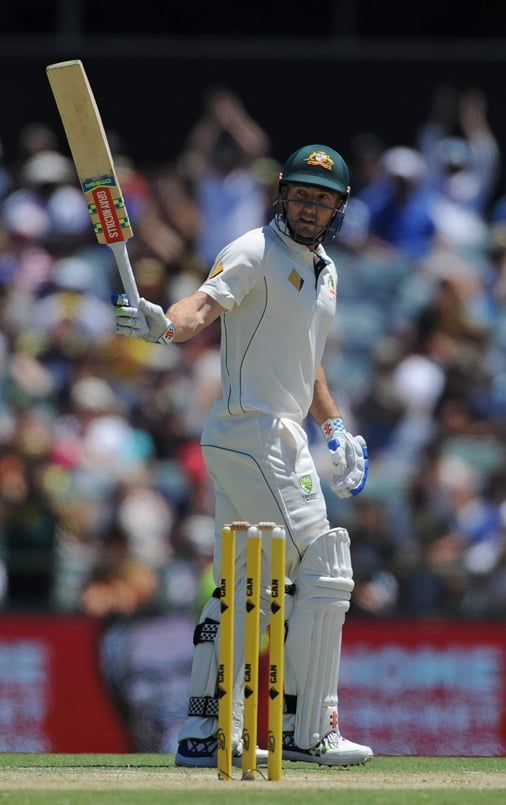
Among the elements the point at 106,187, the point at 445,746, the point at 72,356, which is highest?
the point at 106,187

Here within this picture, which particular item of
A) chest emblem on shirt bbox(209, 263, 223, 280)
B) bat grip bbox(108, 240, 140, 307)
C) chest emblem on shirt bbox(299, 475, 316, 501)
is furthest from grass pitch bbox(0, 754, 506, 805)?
chest emblem on shirt bbox(209, 263, 223, 280)

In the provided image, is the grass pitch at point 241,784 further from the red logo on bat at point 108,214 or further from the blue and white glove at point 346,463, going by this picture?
the red logo on bat at point 108,214

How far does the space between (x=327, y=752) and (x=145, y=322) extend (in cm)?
149

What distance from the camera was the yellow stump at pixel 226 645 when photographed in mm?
4668

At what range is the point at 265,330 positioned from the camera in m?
5.25

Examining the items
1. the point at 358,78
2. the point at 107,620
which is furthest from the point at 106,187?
the point at 358,78

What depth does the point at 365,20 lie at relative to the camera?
40.0 feet

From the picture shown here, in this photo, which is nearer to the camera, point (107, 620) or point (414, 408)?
point (107, 620)

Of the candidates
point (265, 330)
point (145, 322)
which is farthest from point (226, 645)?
point (265, 330)

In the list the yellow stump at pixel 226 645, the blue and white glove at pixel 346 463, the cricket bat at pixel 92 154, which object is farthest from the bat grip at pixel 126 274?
the blue and white glove at pixel 346 463

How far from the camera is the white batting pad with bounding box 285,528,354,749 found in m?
5.15

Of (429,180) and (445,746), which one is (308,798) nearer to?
(445,746)

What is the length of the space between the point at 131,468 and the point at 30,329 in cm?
142

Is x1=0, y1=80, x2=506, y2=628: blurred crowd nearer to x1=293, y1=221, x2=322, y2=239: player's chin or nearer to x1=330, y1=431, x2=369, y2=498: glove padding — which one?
x1=330, y1=431, x2=369, y2=498: glove padding
